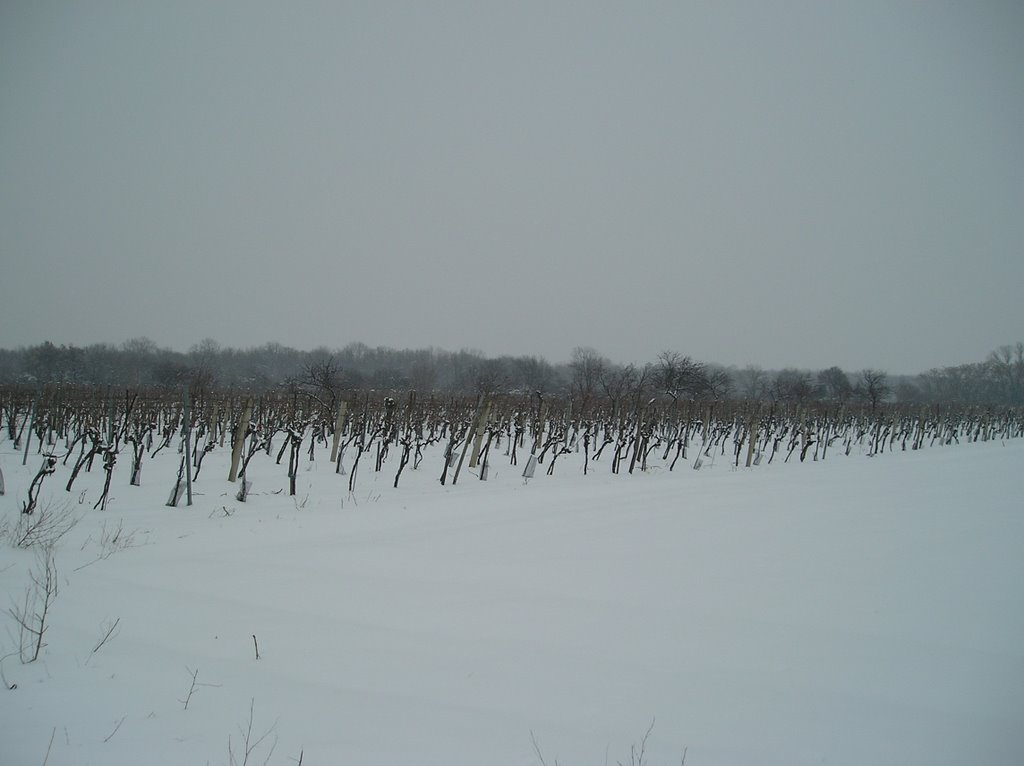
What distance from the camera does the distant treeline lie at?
2822 centimetres

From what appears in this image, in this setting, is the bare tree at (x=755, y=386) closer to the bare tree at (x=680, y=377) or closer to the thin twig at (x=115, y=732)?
the bare tree at (x=680, y=377)

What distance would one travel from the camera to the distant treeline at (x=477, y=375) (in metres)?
28.2

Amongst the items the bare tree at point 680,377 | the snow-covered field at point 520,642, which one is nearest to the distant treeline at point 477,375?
the bare tree at point 680,377

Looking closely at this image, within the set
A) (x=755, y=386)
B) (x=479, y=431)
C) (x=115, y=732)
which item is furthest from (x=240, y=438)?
(x=755, y=386)

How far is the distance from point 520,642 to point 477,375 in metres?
44.7

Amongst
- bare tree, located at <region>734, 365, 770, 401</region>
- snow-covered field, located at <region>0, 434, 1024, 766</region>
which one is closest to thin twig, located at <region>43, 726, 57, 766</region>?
snow-covered field, located at <region>0, 434, 1024, 766</region>

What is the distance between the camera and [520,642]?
12.2 ft

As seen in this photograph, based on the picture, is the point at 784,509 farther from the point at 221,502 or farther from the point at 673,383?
the point at 673,383

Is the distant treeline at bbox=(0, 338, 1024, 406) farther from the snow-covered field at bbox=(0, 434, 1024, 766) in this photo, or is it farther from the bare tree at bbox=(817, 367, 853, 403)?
the snow-covered field at bbox=(0, 434, 1024, 766)

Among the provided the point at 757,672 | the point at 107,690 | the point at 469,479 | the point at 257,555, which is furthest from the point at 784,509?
the point at 107,690

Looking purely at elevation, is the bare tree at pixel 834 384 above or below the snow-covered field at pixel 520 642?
above

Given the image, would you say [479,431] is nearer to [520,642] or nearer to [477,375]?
[520,642]

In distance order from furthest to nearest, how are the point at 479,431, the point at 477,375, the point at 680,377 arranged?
the point at 477,375, the point at 680,377, the point at 479,431

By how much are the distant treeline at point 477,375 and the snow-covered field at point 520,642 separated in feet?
33.9
